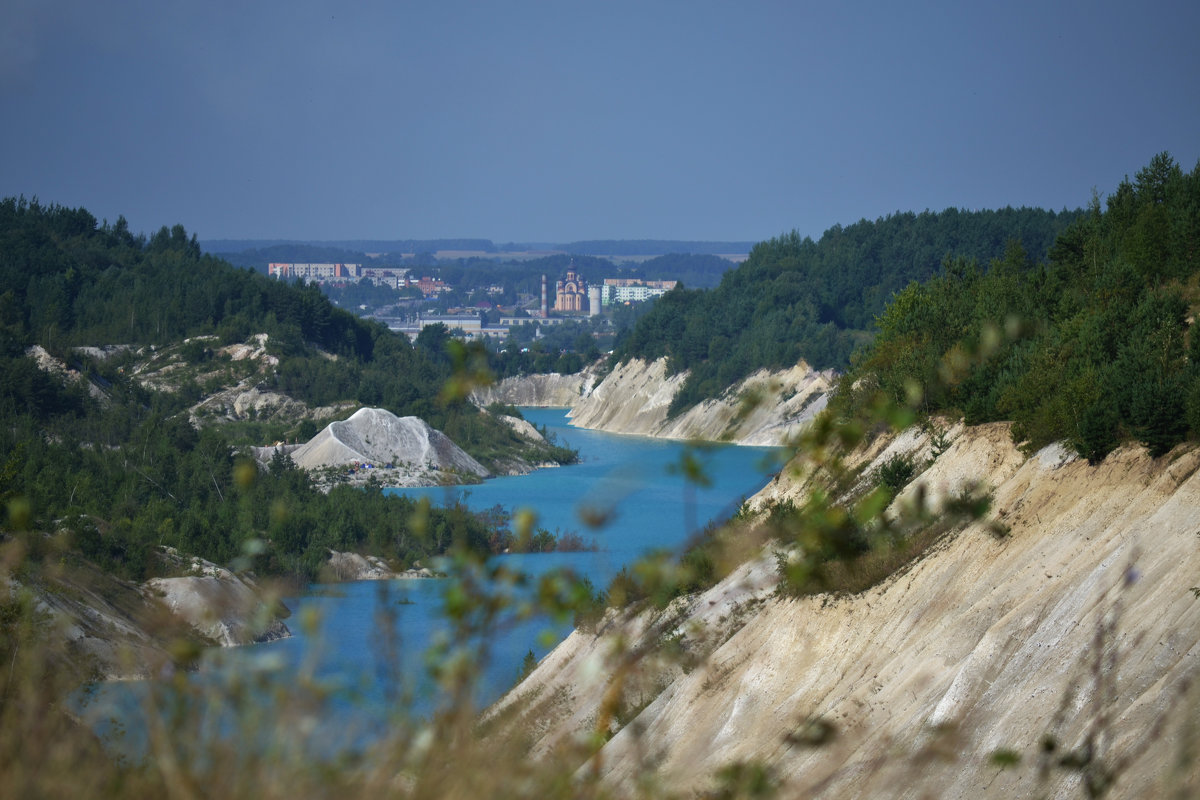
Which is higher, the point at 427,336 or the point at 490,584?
the point at 490,584

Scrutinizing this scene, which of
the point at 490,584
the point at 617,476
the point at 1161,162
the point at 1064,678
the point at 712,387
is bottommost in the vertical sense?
the point at 712,387

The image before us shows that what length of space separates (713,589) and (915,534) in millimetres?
3289

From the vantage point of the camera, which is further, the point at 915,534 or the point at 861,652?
the point at 915,534

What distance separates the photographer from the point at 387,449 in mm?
53500

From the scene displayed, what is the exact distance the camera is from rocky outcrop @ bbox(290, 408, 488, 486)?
51219 millimetres

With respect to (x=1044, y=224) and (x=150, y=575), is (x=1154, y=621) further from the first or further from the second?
(x=1044, y=224)

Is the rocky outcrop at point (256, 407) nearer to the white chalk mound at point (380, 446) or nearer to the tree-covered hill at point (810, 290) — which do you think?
the white chalk mound at point (380, 446)

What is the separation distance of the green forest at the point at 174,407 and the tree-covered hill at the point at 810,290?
17.2 m

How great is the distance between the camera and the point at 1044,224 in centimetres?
9012

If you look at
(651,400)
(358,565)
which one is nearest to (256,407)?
(358,565)

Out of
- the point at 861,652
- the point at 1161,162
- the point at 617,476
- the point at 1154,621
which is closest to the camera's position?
the point at 617,476

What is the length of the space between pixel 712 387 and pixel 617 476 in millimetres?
74494

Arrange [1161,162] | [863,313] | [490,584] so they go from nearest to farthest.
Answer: [490,584] < [1161,162] < [863,313]

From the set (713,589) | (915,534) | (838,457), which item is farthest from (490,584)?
(713,589)
